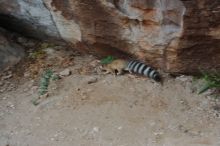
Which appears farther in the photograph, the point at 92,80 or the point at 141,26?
the point at 92,80

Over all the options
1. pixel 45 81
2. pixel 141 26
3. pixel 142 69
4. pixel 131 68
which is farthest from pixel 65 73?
pixel 141 26

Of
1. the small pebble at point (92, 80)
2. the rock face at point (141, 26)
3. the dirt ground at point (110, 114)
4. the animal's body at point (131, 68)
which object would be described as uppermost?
the rock face at point (141, 26)

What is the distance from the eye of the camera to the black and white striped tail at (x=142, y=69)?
455 centimetres

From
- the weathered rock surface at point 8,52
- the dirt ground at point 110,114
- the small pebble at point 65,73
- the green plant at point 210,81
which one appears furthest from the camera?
the weathered rock surface at point 8,52

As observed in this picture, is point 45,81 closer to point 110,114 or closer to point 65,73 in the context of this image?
point 65,73

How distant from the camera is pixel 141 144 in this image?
3920 mm

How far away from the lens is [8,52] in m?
5.15

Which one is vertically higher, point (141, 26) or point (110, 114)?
point (141, 26)

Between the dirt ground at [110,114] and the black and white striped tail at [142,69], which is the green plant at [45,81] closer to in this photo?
the dirt ground at [110,114]

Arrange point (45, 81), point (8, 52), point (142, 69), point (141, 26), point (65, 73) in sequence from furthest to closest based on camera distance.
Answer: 1. point (8, 52)
2. point (65, 73)
3. point (45, 81)
4. point (142, 69)
5. point (141, 26)

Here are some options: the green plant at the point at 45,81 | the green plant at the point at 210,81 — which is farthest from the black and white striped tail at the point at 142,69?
the green plant at the point at 45,81

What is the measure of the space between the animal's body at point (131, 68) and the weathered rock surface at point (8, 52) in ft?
2.94

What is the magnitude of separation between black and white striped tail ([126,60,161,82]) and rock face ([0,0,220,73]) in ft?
0.22

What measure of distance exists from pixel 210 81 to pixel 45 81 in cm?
142
